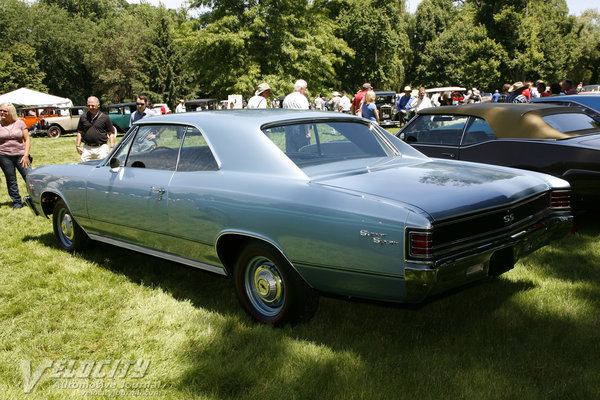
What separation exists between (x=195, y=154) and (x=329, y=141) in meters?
1.08

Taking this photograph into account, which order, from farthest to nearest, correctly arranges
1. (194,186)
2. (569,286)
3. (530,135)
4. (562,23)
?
(562,23) → (530,135) → (569,286) → (194,186)

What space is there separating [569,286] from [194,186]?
316 centimetres

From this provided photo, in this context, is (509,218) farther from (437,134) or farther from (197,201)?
(437,134)

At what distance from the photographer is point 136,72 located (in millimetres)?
50469

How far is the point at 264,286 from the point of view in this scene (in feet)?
11.6

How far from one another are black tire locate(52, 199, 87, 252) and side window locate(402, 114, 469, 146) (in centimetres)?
439

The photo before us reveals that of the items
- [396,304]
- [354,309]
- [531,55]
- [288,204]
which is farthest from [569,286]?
[531,55]

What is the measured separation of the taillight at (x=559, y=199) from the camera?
3786mm

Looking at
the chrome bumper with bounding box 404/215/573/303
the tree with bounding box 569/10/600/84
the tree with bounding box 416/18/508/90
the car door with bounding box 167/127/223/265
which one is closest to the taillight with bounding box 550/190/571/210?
the chrome bumper with bounding box 404/215/573/303

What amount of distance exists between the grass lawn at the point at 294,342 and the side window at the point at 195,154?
3.63 ft

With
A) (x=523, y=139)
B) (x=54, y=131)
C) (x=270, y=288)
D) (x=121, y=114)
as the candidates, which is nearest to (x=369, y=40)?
(x=121, y=114)

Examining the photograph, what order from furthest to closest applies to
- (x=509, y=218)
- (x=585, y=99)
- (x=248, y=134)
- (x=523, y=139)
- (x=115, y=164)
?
(x=585, y=99) < (x=523, y=139) < (x=115, y=164) < (x=248, y=134) < (x=509, y=218)

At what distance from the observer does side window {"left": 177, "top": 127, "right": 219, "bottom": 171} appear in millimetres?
3906

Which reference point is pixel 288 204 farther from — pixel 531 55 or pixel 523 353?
pixel 531 55
